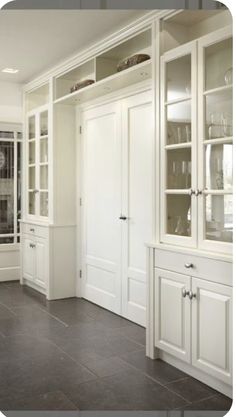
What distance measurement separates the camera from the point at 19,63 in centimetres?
486

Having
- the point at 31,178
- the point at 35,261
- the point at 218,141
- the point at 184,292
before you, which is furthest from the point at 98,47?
the point at 35,261

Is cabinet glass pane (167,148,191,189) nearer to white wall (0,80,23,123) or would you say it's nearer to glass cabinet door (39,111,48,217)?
glass cabinet door (39,111,48,217)

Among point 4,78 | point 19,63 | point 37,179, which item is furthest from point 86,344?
point 4,78

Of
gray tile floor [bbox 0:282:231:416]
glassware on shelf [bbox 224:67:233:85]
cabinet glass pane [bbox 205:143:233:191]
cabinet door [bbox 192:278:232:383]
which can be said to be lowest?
gray tile floor [bbox 0:282:231:416]

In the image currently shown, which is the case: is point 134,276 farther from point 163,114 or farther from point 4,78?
point 4,78

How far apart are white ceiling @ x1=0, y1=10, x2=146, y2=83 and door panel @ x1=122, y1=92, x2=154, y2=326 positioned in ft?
2.32

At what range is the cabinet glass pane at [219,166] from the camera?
2.72 meters

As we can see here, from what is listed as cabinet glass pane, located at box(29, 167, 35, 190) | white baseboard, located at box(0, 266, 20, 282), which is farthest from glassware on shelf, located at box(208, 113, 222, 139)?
white baseboard, located at box(0, 266, 20, 282)

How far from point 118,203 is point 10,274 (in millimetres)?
2421

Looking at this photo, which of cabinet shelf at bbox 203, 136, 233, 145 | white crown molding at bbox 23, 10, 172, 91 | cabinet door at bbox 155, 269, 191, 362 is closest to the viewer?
cabinet shelf at bbox 203, 136, 233, 145

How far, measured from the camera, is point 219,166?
110 inches

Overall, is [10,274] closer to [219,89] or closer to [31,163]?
[31,163]

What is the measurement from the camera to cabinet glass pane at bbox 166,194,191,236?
3021mm

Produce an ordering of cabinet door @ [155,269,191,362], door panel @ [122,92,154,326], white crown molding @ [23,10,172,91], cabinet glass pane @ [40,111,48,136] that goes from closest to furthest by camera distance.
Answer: cabinet door @ [155,269,191,362] → white crown molding @ [23,10,172,91] → door panel @ [122,92,154,326] → cabinet glass pane @ [40,111,48,136]
